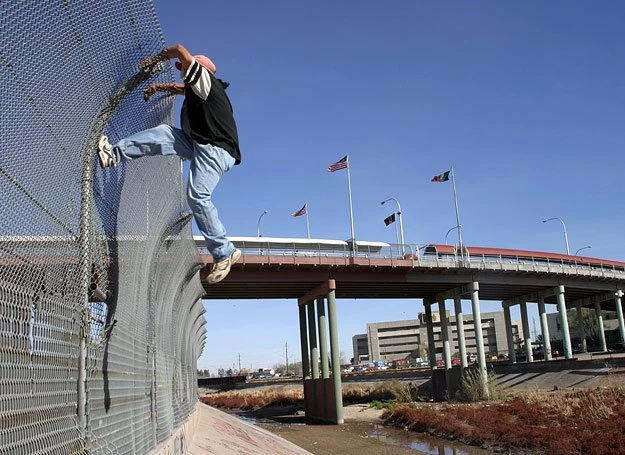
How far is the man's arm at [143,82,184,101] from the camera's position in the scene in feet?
14.9

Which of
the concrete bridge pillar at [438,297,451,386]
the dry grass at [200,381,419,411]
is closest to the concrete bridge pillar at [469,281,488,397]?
the concrete bridge pillar at [438,297,451,386]

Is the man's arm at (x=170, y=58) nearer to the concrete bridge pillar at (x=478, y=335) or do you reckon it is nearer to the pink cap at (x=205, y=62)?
the pink cap at (x=205, y=62)

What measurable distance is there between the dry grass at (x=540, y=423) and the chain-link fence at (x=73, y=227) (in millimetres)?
14972

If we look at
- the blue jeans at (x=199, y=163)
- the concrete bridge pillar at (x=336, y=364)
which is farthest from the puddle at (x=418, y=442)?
the blue jeans at (x=199, y=163)

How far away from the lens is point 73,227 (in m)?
3.65

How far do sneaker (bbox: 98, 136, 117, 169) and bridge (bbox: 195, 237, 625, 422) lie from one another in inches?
987

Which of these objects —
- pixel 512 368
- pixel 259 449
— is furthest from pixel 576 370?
pixel 259 449

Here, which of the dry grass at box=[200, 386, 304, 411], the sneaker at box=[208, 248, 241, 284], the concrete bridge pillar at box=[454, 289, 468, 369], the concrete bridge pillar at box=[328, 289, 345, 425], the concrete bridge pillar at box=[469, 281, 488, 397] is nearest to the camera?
the sneaker at box=[208, 248, 241, 284]

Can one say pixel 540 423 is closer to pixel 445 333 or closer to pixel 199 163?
pixel 445 333

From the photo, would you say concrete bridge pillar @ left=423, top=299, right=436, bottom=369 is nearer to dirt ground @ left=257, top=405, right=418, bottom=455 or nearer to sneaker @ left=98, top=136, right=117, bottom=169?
dirt ground @ left=257, top=405, right=418, bottom=455

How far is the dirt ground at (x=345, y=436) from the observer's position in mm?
22438

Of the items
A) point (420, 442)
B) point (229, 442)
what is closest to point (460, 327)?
point (420, 442)

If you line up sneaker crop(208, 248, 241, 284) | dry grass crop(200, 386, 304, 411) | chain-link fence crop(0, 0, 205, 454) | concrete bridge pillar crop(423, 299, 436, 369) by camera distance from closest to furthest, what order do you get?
1. chain-link fence crop(0, 0, 205, 454)
2. sneaker crop(208, 248, 241, 284)
3. concrete bridge pillar crop(423, 299, 436, 369)
4. dry grass crop(200, 386, 304, 411)

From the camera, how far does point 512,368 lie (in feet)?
144
